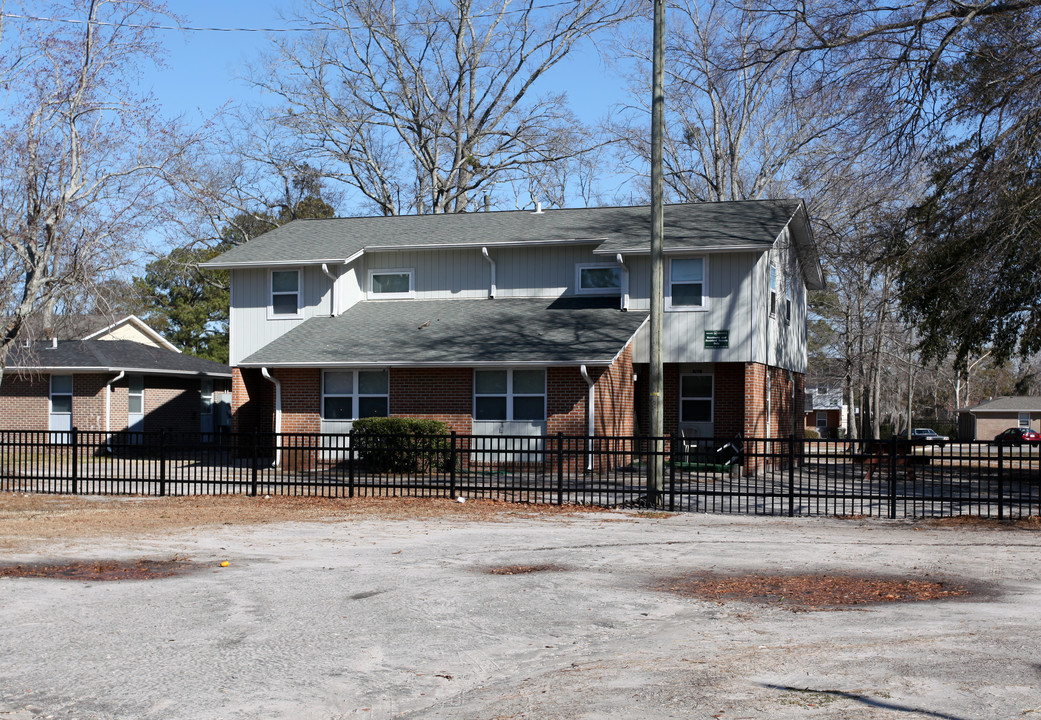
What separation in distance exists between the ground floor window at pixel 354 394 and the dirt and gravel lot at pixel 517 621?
11422 mm

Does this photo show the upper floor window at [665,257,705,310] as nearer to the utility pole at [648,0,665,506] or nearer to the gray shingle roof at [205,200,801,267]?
the gray shingle roof at [205,200,801,267]

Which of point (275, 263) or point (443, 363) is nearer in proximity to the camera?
point (443, 363)

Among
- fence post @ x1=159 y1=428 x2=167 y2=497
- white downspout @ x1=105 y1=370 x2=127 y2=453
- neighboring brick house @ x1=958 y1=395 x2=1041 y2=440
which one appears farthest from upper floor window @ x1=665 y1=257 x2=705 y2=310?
neighboring brick house @ x1=958 y1=395 x2=1041 y2=440

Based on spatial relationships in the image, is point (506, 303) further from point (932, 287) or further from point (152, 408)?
point (152, 408)

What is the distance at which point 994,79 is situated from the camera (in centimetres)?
1792

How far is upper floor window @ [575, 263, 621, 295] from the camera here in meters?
27.6

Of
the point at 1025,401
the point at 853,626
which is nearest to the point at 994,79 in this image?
the point at 853,626

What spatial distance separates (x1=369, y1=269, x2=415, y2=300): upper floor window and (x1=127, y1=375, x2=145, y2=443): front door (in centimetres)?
1163

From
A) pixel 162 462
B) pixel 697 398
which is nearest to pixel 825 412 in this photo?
pixel 697 398

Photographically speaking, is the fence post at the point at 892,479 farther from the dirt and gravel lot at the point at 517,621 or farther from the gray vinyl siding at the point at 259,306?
the gray vinyl siding at the point at 259,306

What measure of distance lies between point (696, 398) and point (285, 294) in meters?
12.0

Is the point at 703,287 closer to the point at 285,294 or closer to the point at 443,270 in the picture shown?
the point at 443,270

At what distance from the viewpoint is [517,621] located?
8469mm

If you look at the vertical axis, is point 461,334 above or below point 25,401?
above
